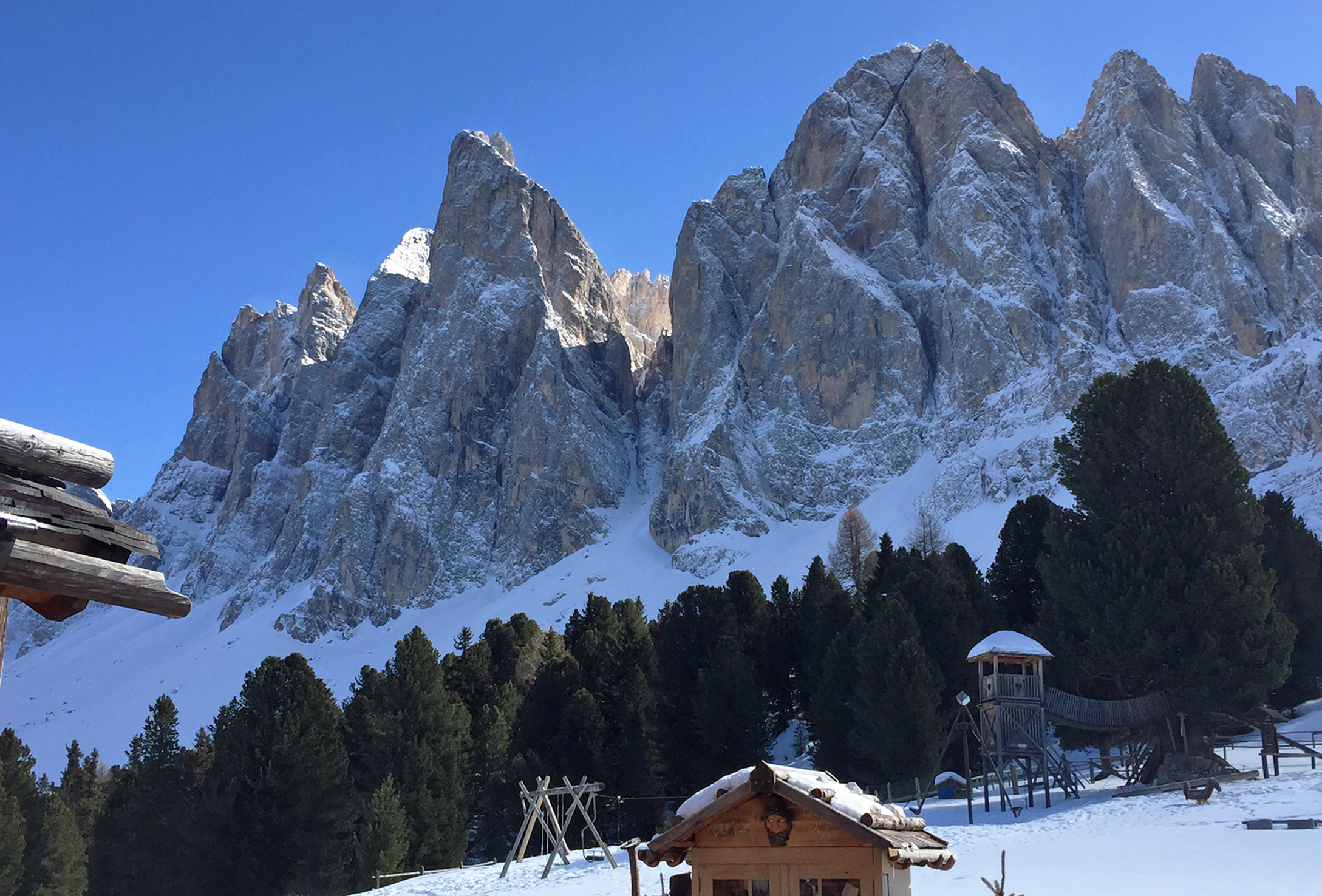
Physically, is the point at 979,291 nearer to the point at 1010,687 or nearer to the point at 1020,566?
the point at 1020,566

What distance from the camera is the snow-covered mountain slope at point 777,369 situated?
369ft

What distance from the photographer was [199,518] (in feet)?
590

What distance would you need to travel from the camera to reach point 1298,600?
4716cm

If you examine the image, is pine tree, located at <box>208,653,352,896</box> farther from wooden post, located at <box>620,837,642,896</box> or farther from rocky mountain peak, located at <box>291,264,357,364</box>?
rocky mountain peak, located at <box>291,264,357,364</box>

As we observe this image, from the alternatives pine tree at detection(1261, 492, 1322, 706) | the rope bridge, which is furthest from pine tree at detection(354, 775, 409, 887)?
pine tree at detection(1261, 492, 1322, 706)

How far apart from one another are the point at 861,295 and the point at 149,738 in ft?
308

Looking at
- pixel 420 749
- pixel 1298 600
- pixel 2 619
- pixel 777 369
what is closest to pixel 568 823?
pixel 420 749

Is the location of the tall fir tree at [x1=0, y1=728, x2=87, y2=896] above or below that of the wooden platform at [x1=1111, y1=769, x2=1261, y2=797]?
below

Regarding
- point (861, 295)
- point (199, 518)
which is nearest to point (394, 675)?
point (861, 295)

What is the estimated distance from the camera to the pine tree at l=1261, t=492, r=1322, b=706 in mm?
45719

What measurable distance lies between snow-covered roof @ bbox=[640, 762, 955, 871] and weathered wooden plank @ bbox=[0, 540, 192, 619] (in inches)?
197

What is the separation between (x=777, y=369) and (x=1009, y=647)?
96.0 m

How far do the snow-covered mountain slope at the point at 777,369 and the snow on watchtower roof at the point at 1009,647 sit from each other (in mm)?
65796

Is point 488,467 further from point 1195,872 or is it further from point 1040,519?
point 1195,872
